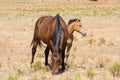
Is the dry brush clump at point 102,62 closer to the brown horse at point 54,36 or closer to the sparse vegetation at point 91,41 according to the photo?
the brown horse at point 54,36

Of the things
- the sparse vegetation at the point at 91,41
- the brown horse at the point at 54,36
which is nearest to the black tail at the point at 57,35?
the brown horse at the point at 54,36

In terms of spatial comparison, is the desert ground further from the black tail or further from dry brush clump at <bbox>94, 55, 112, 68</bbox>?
the black tail

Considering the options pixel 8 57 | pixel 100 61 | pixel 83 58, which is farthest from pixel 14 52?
pixel 100 61

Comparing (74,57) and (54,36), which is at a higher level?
(54,36)

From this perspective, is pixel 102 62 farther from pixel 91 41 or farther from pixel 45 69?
pixel 91 41

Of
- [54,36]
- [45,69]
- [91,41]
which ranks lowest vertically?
[45,69]

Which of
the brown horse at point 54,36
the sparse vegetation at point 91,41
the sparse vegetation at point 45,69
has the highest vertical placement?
the brown horse at point 54,36

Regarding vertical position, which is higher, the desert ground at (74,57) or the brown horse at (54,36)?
the brown horse at (54,36)

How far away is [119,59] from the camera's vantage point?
13438 millimetres

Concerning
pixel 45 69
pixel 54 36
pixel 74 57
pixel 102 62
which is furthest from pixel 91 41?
pixel 54 36

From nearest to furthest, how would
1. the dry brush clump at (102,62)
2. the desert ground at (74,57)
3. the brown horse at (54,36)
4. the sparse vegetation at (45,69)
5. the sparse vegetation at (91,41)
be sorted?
the brown horse at (54,36) < the desert ground at (74,57) < the sparse vegetation at (45,69) < the dry brush clump at (102,62) < the sparse vegetation at (91,41)

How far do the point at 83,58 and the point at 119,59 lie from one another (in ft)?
4.35

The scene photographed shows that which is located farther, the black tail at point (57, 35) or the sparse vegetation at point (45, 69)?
the sparse vegetation at point (45, 69)

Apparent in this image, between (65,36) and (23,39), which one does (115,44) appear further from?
(65,36)
